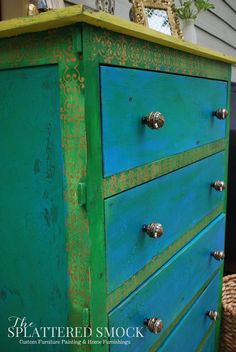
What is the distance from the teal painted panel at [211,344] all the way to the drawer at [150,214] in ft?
1.84

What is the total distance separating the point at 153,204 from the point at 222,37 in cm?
261

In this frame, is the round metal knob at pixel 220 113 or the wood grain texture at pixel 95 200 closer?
the wood grain texture at pixel 95 200

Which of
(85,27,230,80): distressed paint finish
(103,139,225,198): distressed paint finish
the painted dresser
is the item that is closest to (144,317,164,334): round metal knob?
the painted dresser

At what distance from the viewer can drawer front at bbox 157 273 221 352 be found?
102 centimetres

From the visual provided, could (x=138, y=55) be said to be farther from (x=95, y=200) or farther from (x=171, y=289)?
(x=171, y=289)

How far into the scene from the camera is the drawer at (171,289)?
2.49ft

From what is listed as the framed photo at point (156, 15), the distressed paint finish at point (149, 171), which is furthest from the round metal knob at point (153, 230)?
the framed photo at point (156, 15)

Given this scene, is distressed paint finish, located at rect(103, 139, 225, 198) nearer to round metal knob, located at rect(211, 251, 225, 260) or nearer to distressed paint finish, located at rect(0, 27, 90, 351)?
distressed paint finish, located at rect(0, 27, 90, 351)

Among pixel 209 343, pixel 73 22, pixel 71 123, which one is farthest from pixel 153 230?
pixel 209 343

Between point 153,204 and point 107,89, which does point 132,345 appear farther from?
point 107,89

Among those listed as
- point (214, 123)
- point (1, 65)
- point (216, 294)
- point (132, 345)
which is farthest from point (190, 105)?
point (216, 294)

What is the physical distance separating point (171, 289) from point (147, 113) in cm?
50

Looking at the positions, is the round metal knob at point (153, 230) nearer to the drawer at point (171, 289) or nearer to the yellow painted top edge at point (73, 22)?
the drawer at point (171, 289)

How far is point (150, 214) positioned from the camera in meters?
0.79
